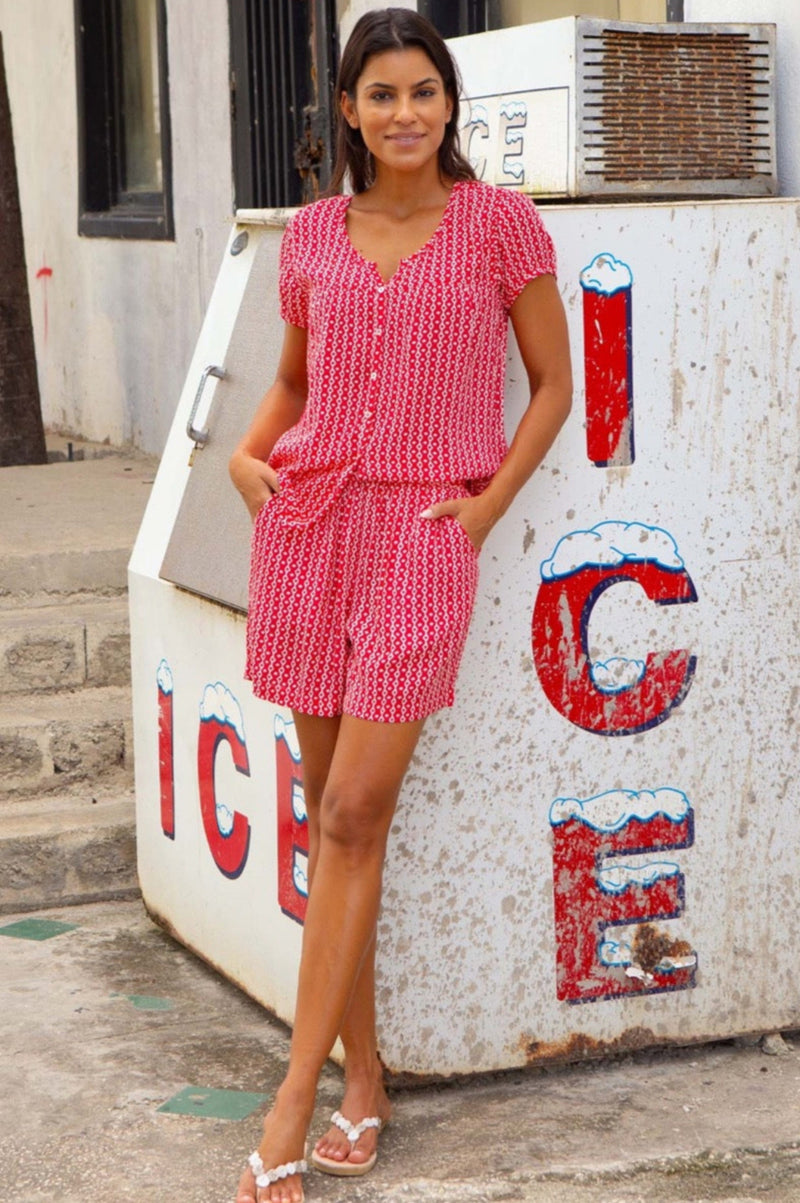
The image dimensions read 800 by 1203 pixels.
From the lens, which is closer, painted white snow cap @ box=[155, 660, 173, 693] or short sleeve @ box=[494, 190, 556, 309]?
short sleeve @ box=[494, 190, 556, 309]

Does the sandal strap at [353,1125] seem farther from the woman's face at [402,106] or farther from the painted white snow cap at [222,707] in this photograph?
the woman's face at [402,106]

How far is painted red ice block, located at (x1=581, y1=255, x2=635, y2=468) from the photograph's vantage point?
3.29m

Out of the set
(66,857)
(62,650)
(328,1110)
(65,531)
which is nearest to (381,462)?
(328,1110)

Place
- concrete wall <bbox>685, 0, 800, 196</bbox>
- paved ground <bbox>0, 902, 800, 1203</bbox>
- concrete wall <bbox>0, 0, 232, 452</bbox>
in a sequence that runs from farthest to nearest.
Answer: concrete wall <bbox>0, 0, 232, 452</bbox> < concrete wall <bbox>685, 0, 800, 196</bbox> < paved ground <bbox>0, 902, 800, 1203</bbox>

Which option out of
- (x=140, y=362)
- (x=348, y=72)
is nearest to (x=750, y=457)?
(x=348, y=72)

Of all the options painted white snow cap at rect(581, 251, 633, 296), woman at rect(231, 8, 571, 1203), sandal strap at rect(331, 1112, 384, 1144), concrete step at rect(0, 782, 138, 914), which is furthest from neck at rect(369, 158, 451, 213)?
concrete step at rect(0, 782, 138, 914)

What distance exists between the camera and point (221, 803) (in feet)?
12.9

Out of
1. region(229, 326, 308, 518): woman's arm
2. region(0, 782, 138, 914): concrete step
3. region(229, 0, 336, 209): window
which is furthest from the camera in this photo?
region(229, 0, 336, 209): window

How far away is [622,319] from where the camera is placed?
3309 millimetres

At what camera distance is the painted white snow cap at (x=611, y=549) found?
11.0 feet

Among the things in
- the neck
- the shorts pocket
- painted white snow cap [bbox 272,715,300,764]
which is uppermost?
the neck

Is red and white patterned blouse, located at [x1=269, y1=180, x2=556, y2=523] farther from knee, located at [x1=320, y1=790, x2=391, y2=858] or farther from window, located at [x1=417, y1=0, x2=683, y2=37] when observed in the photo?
window, located at [x1=417, y1=0, x2=683, y2=37]

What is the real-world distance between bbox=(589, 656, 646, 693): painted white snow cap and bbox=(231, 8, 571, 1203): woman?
41 centimetres

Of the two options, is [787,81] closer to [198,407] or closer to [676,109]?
Answer: [676,109]
